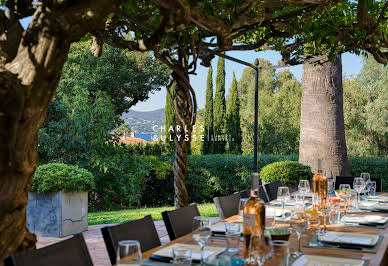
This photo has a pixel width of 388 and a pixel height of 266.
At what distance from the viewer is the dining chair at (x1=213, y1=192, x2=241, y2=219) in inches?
156

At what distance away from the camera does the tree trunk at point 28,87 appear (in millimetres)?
2150

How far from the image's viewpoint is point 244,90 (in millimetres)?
33250

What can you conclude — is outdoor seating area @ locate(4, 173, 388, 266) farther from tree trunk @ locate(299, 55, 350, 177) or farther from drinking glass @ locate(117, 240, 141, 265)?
tree trunk @ locate(299, 55, 350, 177)

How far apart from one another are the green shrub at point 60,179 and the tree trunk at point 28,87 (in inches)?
162

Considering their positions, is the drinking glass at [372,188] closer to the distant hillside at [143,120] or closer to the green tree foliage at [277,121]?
the distant hillside at [143,120]

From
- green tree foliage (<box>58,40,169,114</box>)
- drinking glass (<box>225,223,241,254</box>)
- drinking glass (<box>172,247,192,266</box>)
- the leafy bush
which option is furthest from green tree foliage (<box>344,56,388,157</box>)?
drinking glass (<box>172,247,192,266</box>)

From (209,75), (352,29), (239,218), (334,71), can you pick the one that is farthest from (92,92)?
(239,218)

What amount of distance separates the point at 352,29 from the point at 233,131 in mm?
15547

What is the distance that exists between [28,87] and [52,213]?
4579mm

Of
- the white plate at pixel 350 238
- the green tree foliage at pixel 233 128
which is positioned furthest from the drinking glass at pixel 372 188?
the green tree foliage at pixel 233 128

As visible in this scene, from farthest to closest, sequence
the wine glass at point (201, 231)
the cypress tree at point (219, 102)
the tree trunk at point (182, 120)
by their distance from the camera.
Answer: the cypress tree at point (219, 102) → the tree trunk at point (182, 120) → the wine glass at point (201, 231)

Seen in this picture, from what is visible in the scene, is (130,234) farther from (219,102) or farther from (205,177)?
(219,102)

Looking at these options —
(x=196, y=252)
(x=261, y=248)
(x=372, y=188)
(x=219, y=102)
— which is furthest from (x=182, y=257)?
(x=219, y=102)

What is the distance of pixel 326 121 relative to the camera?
34.6ft
